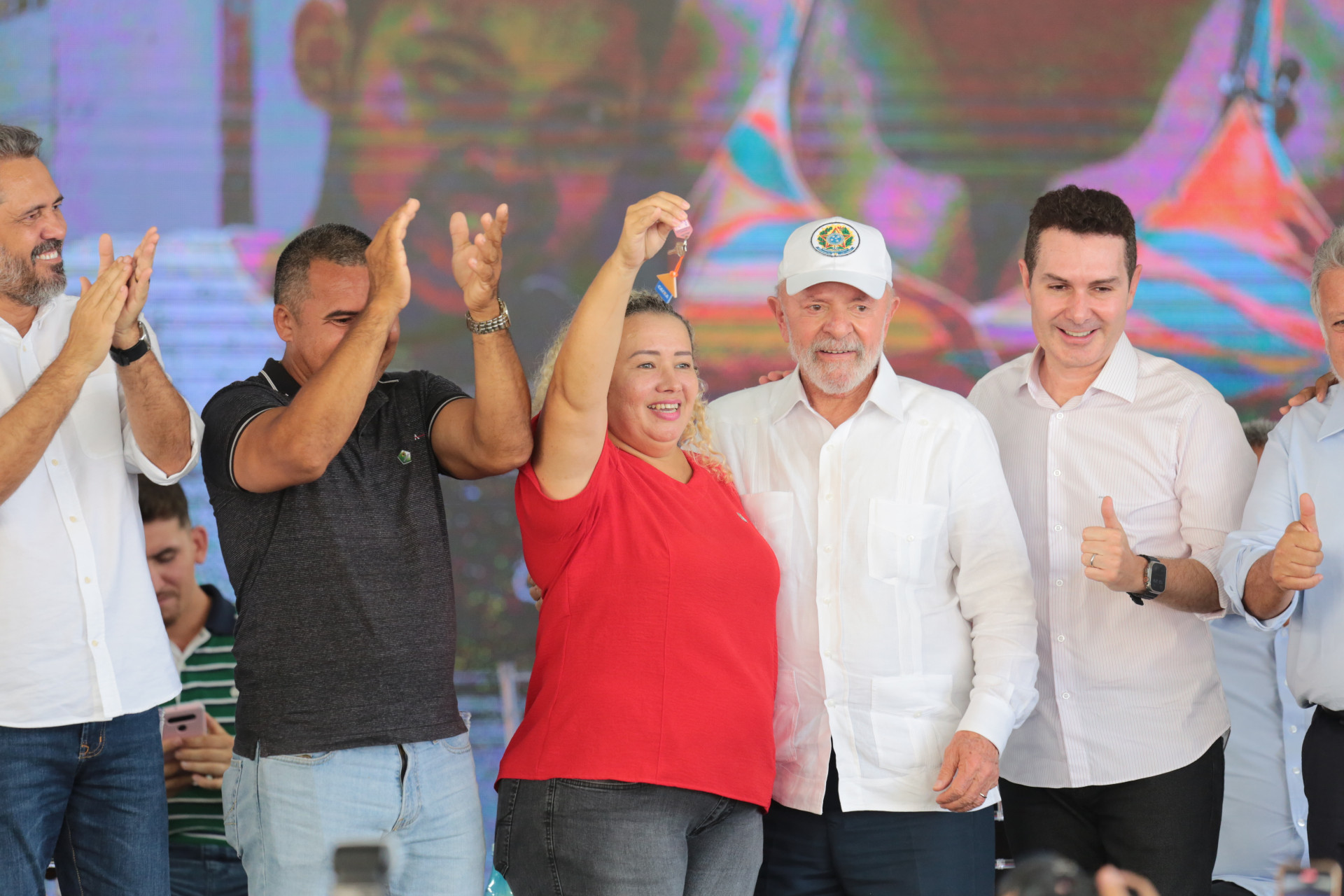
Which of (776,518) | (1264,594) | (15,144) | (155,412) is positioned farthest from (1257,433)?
(15,144)

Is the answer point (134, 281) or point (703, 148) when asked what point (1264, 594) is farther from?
point (703, 148)

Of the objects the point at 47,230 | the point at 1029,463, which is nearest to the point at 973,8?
the point at 1029,463

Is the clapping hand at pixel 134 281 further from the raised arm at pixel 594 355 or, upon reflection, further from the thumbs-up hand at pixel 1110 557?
the thumbs-up hand at pixel 1110 557

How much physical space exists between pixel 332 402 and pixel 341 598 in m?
0.31

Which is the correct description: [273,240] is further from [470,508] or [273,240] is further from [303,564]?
[303,564]

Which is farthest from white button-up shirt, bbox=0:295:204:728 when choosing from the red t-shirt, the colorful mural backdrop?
the colorful mural backdrop

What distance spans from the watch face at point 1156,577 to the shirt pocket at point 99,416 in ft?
5.86

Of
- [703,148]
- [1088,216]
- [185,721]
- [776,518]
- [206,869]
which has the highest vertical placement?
[703,148]

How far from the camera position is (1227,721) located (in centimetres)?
230

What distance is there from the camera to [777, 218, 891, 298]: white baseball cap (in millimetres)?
2244

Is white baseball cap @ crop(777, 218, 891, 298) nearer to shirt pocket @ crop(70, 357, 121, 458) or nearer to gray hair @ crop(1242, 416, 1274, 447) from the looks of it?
shirt pocket @ crop(70, 357, 121, 458)

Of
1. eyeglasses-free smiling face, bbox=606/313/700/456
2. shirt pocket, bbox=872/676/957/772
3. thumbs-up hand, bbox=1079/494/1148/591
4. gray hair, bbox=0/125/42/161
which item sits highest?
gray hair, bbox=0/125/42/161

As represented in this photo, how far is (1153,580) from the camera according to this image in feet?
7.06

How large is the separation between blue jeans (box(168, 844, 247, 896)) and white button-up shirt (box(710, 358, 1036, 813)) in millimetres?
1454
